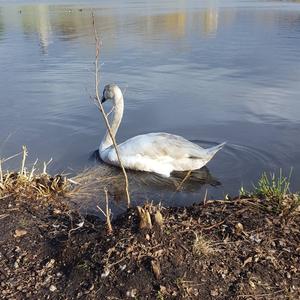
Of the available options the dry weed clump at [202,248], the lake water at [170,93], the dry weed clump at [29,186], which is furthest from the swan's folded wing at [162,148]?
the dry weed clump at [202,248]

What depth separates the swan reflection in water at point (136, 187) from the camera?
20.8 ft

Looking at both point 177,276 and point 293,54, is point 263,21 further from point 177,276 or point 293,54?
point 177,276

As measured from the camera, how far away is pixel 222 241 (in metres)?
4.29

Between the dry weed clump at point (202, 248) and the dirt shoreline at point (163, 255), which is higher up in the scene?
the dry weed clump at point (202, 248)

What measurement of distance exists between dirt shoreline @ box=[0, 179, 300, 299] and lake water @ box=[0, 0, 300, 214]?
7.07 ft

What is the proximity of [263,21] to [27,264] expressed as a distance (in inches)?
962

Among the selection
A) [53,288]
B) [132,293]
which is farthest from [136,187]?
[132,293]

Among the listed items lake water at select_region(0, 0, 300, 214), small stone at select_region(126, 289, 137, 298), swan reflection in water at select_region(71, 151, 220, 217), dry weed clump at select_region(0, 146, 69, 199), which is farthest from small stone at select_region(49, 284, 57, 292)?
lake water at select_region(0, 0, 300, 214)

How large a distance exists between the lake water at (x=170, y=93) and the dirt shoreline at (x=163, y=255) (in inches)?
84.9

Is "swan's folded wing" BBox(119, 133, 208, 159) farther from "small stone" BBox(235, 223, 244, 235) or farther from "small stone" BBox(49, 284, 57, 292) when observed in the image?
"small stone" BBox(49, 284, 57, 292)

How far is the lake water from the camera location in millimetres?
8258

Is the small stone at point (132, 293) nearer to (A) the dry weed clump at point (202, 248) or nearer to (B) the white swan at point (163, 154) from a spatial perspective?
(A) the dry weed clump at point (202, 248)

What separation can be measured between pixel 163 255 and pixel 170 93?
8.22 m

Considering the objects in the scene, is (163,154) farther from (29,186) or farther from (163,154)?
(29,186)
